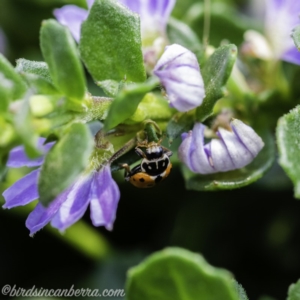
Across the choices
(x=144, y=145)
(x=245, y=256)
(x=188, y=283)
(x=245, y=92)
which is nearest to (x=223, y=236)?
(x=245, y=256)

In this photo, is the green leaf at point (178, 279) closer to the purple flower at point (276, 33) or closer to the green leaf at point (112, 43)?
the green leaf at point (112, 43)

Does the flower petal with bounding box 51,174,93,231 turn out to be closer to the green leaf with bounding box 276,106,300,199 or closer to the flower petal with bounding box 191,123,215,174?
the flower petal with bounding box 191,123,215,174

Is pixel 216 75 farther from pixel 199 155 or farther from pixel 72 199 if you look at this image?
pixel 72 199

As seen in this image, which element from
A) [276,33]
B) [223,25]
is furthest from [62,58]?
[223,25]

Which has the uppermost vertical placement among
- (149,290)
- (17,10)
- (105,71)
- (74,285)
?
(105,71)

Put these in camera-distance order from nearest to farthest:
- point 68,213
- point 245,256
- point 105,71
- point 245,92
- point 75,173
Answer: point 75,173 → point 68,213 → point 105,71 → point 245,92 → point 245,256

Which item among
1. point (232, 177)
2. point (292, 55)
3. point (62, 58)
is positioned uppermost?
point (62, 58)

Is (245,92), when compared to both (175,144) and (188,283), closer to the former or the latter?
(175,144)
